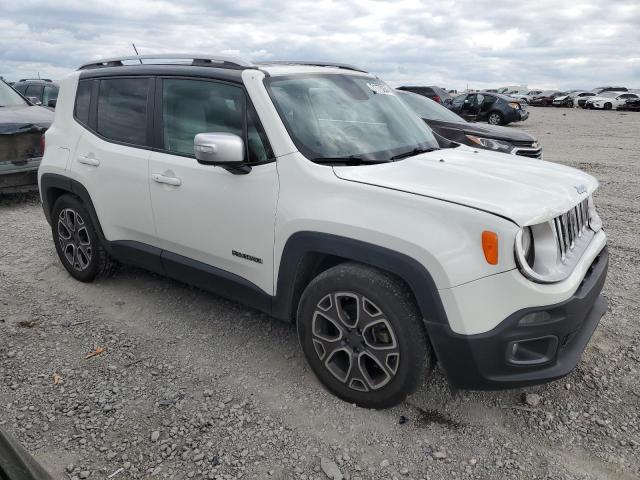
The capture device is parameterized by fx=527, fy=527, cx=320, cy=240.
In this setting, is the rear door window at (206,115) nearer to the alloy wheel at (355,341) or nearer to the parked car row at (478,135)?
the alloy wheel at (355,341)

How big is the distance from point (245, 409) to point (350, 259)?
40.7 inches

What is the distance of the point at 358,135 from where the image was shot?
318 centimetres

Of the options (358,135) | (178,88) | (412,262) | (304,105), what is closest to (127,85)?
(178,88)

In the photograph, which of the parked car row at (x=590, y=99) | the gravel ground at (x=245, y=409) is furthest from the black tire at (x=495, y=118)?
the gravel ground at (x=245, y=409)

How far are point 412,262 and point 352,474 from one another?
1.03 metres

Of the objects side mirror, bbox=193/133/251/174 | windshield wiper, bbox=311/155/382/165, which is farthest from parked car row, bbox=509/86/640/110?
side mirror, bbox=193/133/251/174

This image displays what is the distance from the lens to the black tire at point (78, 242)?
430 cm

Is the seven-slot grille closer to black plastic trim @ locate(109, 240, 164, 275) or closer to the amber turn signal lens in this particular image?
the amber turn signal lens

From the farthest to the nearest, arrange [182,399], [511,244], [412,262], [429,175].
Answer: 1. [182,399]
2. [429,175]
3. [412,262]
4. [511,244]

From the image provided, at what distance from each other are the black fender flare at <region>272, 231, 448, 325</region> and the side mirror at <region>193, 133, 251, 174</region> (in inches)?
21.5

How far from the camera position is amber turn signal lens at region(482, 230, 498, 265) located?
7.46 feet

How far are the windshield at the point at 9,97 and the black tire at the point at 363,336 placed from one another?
23.5ft

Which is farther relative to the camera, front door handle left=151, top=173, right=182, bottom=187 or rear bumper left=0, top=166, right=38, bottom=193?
rear bumper left=0, top=166, right=38, bottom=193

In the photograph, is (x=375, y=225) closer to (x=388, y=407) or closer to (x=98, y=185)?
(x=388, y=407)
